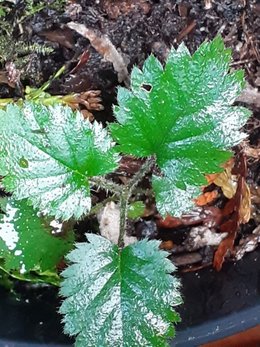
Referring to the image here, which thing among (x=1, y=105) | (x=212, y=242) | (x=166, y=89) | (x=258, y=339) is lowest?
(x=258, y=339)

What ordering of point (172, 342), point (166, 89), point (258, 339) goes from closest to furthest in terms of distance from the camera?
point (166, 89) < point (172, 342) < point (258, 339)

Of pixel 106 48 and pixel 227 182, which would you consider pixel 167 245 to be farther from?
pixel 106 48

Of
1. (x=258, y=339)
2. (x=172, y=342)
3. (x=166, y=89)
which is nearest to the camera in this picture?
(x=166, y=89)

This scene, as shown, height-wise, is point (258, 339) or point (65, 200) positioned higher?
point (65, 200)

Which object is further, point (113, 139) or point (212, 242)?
point (212, 242)

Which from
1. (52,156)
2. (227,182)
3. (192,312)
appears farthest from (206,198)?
(52,156)

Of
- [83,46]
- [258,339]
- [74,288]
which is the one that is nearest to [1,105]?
[83,46]

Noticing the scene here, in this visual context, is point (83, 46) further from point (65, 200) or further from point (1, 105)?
point (65, 200)

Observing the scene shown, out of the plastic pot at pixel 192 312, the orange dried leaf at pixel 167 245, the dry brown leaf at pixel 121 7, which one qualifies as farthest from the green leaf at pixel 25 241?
the dry brown leaf at pixel 121 7
